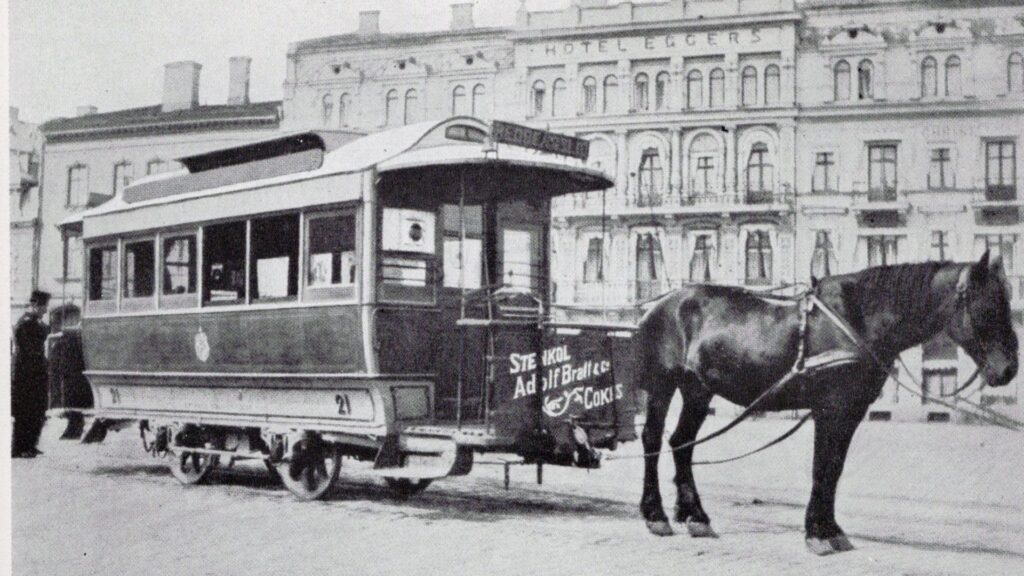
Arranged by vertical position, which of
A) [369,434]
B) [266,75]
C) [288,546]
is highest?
[266,75]

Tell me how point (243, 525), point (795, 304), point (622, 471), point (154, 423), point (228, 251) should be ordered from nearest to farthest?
point (795, 304), point (243, 525), point (228, 251), point (154, 423), point (622, 471)

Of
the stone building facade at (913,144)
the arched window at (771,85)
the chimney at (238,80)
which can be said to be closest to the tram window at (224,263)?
the chimney at (238,80)

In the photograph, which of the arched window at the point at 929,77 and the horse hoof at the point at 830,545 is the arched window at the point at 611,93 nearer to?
the arched window at the point at 929,77

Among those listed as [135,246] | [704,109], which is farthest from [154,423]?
[704,109]

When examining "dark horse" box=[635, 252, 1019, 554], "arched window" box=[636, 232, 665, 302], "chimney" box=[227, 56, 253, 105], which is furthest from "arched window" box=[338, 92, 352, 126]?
"dark horse" box=[635, 252, 1019, 554]

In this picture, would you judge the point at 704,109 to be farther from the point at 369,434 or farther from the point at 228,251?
the point at 228,251

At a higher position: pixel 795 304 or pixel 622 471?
pixel 795 304

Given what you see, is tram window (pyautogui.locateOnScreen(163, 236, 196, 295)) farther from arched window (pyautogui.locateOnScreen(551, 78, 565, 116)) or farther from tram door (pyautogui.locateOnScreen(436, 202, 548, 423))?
arched window (pyautogui.locateOnScreen(551, 78, 565, 116))
